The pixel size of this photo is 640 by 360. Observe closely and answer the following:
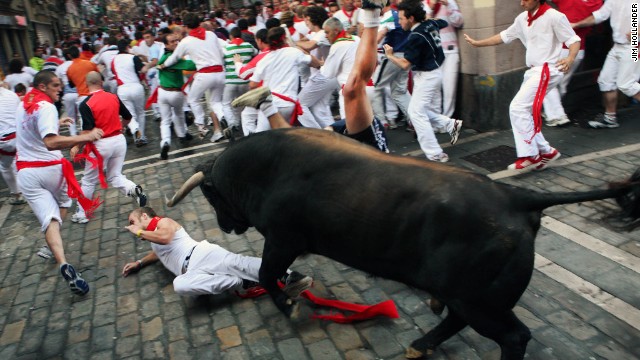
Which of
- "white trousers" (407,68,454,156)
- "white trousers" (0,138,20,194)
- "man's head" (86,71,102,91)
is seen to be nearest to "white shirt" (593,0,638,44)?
"white trousers" (407,68,454,156)

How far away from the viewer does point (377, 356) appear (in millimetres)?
3668

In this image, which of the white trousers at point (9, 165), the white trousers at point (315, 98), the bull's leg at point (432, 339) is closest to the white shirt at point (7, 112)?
the white trousers at point (9, 165)

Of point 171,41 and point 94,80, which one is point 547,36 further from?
point 171,41

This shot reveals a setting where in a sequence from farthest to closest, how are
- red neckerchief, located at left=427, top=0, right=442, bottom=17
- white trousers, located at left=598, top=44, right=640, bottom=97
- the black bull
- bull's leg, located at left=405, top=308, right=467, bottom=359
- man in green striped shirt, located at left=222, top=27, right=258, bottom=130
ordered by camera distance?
man in green striped shirt, located at left=222, top=27, right=258, bottom=130, red neckerchief, located at left=427, top=0, right=442, bottom=17, white trousers, located at left=598, top=44, right=640, bottom=97, bull's leg, located at left=405, top=308, right=467, bottom=359, the black bull

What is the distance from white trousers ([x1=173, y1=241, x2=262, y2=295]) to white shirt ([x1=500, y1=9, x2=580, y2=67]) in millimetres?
4534

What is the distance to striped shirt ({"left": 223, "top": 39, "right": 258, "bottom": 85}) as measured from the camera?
372 inches

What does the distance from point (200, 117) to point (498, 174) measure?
610 centimetres

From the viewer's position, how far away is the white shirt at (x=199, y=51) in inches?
372

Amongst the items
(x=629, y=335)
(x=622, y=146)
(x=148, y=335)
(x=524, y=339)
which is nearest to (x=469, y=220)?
(x=524, y=339)

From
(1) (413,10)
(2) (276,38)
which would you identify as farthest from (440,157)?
(2) (276,38)

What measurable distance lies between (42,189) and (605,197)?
5407 mm

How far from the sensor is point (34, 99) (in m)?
5.41

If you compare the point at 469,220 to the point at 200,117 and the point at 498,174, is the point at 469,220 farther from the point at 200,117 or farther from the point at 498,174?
the point at 200,117

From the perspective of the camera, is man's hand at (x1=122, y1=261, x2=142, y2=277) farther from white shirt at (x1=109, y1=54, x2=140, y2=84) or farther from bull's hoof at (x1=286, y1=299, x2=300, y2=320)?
white shirt at (x1=109, y1=54, x2=140, y2=84)
